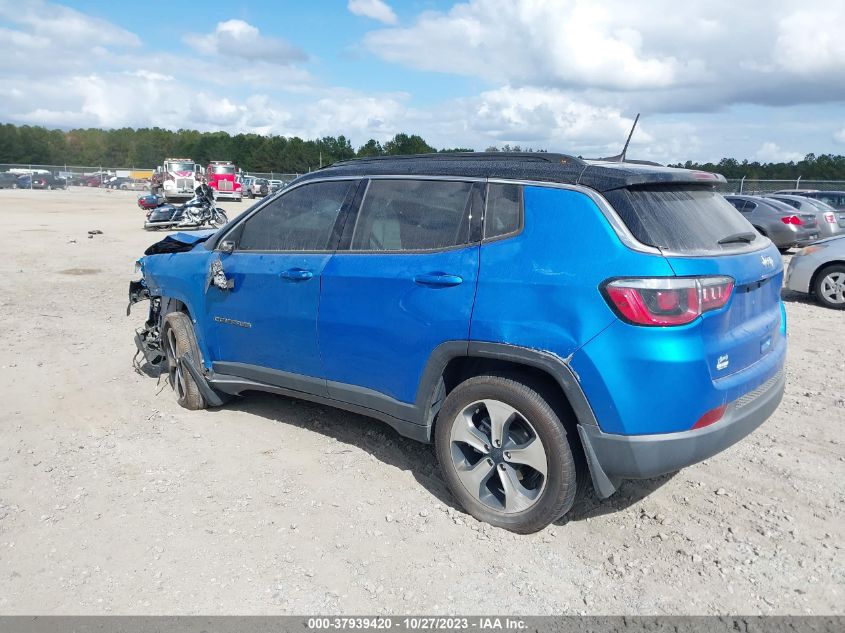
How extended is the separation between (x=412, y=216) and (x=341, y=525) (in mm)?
1718

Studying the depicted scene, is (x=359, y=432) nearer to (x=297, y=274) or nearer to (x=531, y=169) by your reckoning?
(x=297, y=274)

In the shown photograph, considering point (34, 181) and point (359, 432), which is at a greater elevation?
point (34, 181)

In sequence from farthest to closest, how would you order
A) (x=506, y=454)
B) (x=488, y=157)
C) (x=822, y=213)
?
(x=822, y=213) → (x=488, y=157) → (x=506, y=454)

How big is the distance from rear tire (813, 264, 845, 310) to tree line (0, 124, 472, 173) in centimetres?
4164

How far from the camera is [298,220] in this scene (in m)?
4.46

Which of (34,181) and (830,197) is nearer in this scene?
(830,197)

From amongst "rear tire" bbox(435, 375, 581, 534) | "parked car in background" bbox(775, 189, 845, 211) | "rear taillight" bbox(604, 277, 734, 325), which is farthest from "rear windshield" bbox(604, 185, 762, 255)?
"parked car in background" bbox(775, 189, 845, 211)

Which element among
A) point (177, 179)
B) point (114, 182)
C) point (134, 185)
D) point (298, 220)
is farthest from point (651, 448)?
point (114, 182)

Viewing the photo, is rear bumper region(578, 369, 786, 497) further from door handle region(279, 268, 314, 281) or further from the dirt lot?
door handle region(279, 268, 314, 281)

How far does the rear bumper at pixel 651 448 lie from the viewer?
3.06m

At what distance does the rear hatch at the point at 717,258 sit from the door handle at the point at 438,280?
0.84 meters

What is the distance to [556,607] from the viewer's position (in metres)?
2.96

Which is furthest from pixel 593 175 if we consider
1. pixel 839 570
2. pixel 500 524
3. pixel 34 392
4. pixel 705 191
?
pixel 34 392

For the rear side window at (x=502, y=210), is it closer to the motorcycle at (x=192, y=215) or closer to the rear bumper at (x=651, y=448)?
the rear bumper at (x=651, y=448)
